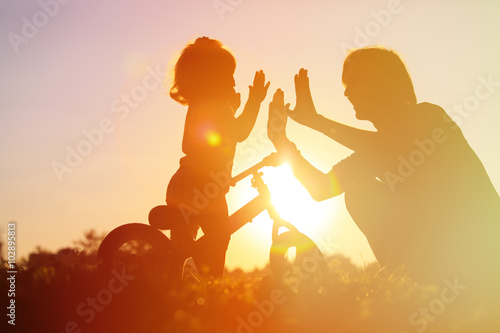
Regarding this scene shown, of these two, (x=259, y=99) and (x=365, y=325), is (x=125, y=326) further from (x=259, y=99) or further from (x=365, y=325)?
(x=259, y=99)

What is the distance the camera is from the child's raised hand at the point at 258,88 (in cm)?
546

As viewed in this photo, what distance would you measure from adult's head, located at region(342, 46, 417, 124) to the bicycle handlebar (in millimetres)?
1054

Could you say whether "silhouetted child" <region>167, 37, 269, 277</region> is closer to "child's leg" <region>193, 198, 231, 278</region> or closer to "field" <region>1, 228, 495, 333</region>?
"child's leg" <region>193, 198, 231, 278</region>

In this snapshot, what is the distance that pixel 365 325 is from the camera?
3146 millimetres

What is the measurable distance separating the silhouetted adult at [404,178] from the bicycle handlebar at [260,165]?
133mm

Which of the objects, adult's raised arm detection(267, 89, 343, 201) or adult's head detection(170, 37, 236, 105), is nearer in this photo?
adult's raised arm detection(267, 89, 343, 201)

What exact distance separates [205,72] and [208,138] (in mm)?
890

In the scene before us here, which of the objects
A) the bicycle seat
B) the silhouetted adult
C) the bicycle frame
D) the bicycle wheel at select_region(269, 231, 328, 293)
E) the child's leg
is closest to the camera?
the bicycle wheel at select_region(269, 231, 328, 293)

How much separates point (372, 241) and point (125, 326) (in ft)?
9.32

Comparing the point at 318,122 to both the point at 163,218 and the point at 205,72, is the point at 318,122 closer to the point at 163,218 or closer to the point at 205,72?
the point at 205,72

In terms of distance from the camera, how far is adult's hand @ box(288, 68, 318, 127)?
17.7 ft

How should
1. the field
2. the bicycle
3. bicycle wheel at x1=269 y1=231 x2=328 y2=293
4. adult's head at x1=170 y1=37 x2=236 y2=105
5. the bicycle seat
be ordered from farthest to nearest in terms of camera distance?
adult's head at x1=170 y1=37 x2=236 y2=105 → the bicycle seat → the bicycle → bicycle wheel at x1=269 y1=231 x2=328 y2=293 → the field

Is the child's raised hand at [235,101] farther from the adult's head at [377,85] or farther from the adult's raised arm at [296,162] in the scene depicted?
the adult's head at [377,85]

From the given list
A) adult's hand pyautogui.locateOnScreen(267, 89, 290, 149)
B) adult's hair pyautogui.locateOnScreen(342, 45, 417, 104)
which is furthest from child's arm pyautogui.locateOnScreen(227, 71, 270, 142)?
adult's hair pyautogui.locateOnScreen(342, 45, 417, 104)
